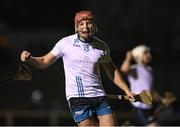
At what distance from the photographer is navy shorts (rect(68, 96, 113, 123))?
25.5ft

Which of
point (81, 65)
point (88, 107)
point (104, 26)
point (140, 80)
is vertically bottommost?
point (88, 107)

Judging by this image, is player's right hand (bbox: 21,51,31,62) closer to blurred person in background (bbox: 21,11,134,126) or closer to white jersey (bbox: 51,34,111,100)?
blurred person in background (bbox: 21,11,134,126)

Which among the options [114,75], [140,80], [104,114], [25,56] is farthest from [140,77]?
[25,56]

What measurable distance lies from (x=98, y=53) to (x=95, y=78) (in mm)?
285

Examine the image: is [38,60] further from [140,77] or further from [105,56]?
[140,77]

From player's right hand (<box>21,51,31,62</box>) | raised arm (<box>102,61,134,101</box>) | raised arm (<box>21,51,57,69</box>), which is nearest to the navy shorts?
raised arm (<box>102,61,134,101</box>)

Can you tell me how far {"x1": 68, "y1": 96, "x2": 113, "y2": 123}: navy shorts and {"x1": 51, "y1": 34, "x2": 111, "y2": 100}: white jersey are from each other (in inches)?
2.2

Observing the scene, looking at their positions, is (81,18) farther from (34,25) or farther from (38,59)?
(34,25)

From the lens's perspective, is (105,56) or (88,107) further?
(105,56)

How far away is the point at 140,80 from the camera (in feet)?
37.1

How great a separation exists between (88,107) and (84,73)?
38 centimetres

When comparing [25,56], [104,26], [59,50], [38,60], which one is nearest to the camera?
[25,56]

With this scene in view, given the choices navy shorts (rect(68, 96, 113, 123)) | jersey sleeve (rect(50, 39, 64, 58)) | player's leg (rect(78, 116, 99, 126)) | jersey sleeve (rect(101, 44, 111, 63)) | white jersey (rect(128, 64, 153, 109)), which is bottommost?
player's leg (rect(78, 116, 99, 126))

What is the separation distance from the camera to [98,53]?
7.86 m
